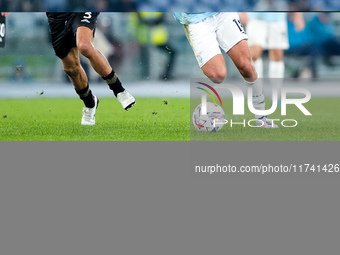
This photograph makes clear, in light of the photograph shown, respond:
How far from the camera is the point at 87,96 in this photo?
6602 millimetres

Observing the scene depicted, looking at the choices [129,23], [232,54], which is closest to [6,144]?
[232,54]

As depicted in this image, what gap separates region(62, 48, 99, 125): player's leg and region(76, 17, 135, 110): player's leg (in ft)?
0.79

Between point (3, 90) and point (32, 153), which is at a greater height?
point (3, 90)

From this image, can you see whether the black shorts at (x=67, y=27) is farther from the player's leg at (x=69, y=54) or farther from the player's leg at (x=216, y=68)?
the player's leg at (x=216, y=68)

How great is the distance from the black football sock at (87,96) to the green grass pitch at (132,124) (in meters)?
0.21

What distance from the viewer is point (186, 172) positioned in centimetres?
478

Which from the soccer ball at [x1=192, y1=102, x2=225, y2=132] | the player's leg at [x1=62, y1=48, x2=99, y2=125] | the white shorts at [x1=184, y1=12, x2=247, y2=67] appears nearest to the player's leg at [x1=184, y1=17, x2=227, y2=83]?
the white shorts at [x1=184, y1=12, x2=247, y2=67]

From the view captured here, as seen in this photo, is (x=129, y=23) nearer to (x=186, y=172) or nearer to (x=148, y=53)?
(x=148, y=53)

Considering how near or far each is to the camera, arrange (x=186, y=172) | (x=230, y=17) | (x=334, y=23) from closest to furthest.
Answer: (x=186, y=172) → (x=230, y=17) → (x=334, y=23)

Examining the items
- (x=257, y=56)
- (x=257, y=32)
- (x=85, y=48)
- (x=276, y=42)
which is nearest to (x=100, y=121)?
(x=85, y=48)

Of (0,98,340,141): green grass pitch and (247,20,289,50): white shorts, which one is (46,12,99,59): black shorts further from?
(247,20,289,50): white shorts

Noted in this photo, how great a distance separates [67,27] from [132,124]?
1138mm

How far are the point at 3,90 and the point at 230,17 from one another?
9.84 feet

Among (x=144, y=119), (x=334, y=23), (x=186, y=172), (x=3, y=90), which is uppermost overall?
(x=334, y=23)
